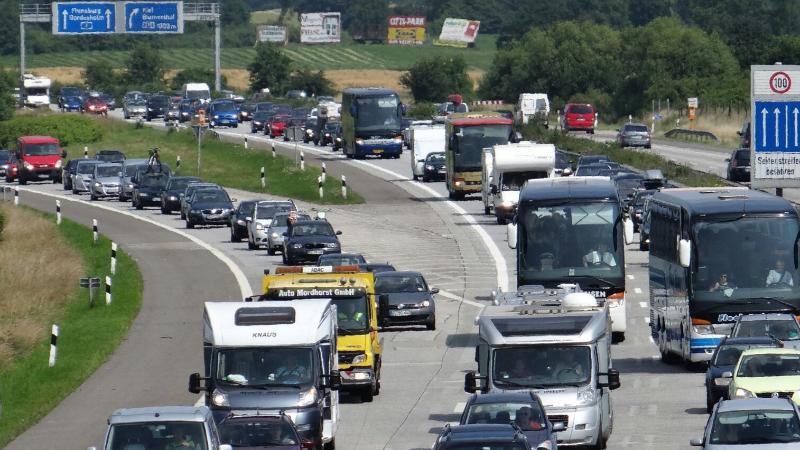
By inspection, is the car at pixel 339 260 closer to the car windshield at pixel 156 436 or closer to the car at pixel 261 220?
the car at pixel 261 220

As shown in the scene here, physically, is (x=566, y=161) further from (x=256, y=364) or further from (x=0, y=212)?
(x=256, y=364)

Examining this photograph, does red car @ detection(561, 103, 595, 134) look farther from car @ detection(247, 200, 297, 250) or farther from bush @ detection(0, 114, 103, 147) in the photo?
car @ detection(247, 200, 297, 250)

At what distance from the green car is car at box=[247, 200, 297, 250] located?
31.8 meters

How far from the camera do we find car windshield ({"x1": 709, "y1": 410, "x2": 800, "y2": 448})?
21812 mm

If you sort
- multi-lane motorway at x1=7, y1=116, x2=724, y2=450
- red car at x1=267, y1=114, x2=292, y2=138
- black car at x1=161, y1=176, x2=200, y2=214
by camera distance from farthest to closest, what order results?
red car at x1=267, y1=114, x2=292, y2=138 → black car at x1=161, y1=176, x2=200, y2=214 → multi-lane motorway at x1=7, y1=116, x2=724, y2=450

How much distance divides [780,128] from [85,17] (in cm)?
8580

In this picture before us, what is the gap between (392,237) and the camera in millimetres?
62906

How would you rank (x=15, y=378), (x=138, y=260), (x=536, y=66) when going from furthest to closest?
(x=536, y=66), (x=138, y=260), (x=15, y=378)

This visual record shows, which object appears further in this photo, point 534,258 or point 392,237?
point 392,237

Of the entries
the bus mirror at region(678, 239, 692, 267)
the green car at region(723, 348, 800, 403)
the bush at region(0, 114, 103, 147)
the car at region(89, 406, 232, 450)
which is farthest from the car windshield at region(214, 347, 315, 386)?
the bush at region(0, 114, 103, 147)

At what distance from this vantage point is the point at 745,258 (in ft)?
115

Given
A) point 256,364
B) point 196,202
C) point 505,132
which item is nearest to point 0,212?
point 196,202

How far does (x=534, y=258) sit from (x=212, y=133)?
209ft

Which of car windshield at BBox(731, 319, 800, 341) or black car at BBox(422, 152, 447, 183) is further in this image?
black car at BBox(422, 152, 447, 183)
